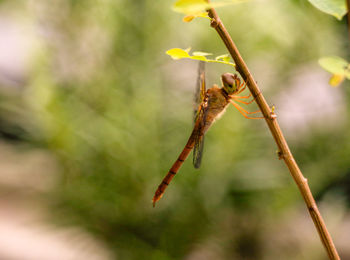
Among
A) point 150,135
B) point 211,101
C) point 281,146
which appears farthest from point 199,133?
point 150,135

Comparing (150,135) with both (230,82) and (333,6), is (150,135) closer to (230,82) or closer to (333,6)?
(230,82)

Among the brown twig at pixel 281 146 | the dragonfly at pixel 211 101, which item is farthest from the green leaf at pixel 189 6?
the dragonfly at pixel 211 101

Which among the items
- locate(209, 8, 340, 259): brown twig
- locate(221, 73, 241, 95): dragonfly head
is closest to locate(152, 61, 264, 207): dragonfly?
locate(221, 73, 241, 95): dragonfly head

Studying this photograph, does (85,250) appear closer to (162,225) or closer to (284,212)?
(162,225)

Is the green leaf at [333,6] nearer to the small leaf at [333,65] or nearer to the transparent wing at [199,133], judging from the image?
the small leaf at [333,65]

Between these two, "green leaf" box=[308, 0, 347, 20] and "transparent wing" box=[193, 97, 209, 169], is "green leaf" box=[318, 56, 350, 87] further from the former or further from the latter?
"transparent wing" box=[193, 97, 209, 169]

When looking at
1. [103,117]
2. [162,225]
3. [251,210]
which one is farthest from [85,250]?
[251,210]

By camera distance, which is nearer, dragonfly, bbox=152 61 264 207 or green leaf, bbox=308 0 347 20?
green leaf, bbox=308 0 347 20
